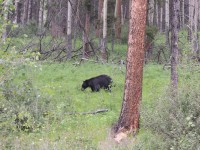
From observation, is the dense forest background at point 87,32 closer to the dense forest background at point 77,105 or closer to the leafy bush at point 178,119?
the dense forest background at point 77,105

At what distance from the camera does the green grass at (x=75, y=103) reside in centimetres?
1012

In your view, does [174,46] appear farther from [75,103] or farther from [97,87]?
[97,87]

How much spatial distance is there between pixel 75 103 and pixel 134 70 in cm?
377

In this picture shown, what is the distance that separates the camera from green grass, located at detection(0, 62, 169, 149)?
33.2ft

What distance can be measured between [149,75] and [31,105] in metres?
8.26

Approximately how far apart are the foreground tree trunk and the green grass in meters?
0.60

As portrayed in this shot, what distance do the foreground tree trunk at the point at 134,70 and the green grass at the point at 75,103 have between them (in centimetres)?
60

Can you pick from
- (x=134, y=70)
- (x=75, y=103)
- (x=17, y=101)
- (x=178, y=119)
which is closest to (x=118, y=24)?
(x=75, y=103)

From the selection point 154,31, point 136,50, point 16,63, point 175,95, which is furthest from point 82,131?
point 154,31

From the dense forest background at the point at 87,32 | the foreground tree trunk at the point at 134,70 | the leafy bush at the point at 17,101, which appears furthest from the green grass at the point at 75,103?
the dense forest background at the point at 87,32

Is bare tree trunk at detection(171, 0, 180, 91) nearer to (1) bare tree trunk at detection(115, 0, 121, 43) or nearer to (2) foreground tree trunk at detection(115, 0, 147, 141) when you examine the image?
(2) foreground tree trunk at detection(115, 0, 147, 141)

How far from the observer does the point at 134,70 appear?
11.8m

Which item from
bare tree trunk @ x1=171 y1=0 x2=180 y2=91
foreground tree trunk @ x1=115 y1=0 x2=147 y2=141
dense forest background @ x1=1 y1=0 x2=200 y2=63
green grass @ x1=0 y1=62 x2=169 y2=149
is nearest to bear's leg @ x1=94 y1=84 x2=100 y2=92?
green grass @ x1=0 y1=62 x2=169 y2=149

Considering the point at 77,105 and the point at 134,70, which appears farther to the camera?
the point at 77,105
